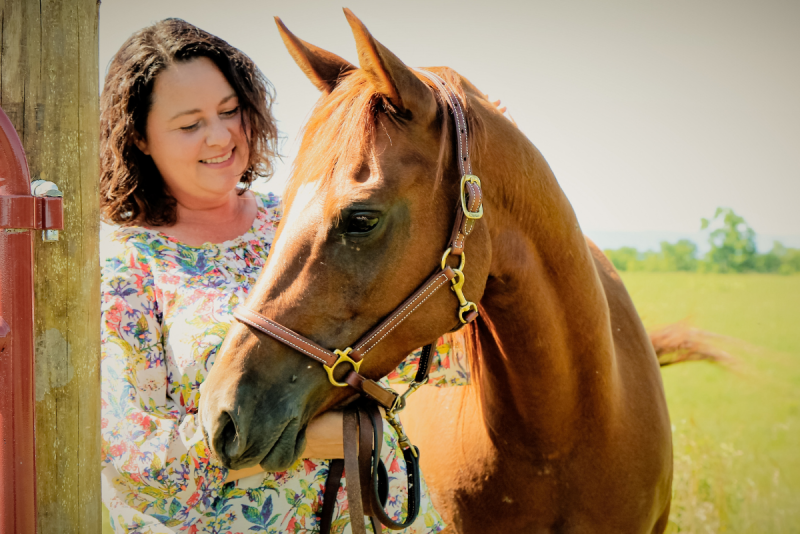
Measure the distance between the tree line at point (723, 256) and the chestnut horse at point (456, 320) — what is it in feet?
82.0

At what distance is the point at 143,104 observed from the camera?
2023mm

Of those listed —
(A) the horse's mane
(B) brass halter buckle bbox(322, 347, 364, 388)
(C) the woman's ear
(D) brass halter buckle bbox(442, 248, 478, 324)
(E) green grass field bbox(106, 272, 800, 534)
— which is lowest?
(E) green grass field bbox(106, 272, 800, 534)

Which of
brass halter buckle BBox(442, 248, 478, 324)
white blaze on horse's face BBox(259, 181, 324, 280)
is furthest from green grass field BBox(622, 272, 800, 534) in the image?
white blaze on horse's face BBox(259, 181, 324, 280)

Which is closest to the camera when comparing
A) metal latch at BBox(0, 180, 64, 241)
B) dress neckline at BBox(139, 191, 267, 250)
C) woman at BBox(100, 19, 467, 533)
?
metal latch at BBox(0, 180, 64, 241)

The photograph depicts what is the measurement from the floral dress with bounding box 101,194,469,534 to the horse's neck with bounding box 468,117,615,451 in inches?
19.1

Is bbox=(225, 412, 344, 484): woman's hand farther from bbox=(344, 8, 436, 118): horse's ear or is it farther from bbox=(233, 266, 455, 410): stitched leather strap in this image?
bbox=(344, 8, 436, 118): horse's ear

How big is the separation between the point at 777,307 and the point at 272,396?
16.8 m

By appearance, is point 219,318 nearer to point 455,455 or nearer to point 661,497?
point 455,455

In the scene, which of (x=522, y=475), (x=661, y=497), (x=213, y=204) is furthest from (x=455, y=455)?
(x=213, y=204)

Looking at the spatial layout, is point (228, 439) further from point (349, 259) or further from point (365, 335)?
point (349, 259)

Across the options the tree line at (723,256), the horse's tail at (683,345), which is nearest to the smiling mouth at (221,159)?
the horse's tail at (683,345)

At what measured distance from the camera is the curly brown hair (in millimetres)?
2004

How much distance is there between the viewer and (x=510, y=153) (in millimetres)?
1607

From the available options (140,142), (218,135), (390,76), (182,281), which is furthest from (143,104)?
(390,76)
